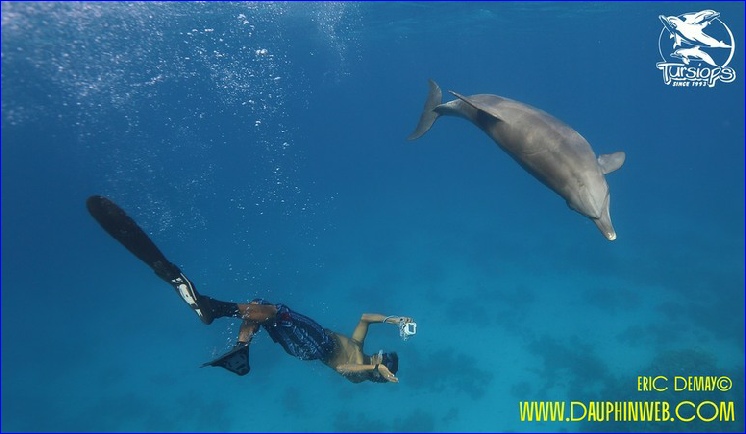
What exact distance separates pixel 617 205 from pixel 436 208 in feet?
39.1

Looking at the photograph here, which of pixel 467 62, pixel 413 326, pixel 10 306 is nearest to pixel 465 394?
pixel 413 326

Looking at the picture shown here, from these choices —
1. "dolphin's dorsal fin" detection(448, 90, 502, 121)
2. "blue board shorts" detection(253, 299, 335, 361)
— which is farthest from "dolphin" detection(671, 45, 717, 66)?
"blue board shorts" detection(253, 299, 335, 361)

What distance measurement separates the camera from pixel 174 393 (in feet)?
55.1

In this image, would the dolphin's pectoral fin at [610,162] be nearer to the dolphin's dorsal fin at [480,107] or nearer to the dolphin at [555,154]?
the dolphin at [555,154]

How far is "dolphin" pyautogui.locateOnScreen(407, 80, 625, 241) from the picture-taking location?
17.7 feet

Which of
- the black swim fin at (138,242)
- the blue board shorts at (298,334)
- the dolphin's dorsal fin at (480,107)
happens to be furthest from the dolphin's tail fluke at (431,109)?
the black swim fin at (138,242)

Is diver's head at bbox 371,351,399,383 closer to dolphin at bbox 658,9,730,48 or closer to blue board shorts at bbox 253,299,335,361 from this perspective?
blue board shorts at bbox 253,299,335,361

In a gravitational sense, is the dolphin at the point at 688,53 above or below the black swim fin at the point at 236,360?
above

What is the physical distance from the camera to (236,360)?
247 inches

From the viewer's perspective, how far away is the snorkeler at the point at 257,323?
5.97 meters

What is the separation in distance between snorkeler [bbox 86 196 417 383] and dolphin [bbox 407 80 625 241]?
119 inches

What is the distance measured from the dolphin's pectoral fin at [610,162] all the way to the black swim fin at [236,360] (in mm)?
5364

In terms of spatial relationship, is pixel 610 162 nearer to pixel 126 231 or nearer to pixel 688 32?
pixel 126 231

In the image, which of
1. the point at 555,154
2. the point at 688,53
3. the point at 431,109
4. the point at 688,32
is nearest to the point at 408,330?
the point at 555,154
